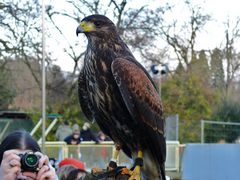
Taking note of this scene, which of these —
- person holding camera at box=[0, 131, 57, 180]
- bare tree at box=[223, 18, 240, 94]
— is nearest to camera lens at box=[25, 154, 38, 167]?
person holding camera at box=[0, 131, 57, 180]

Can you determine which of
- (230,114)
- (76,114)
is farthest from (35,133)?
(230,114)

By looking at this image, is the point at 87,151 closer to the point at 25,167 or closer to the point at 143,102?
the point at 143,102

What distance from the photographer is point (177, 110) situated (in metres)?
30.4

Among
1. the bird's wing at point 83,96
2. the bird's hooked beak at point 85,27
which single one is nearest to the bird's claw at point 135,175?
the bird's wing at point 83,96

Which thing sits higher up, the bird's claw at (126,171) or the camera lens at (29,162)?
the camera lens at (29,162)

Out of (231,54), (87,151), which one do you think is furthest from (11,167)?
(231,54)

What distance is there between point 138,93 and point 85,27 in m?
0.48

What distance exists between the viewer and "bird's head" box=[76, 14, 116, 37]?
3469 mm

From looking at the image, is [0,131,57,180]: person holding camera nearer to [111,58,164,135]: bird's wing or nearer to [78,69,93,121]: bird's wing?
[111,58,164,135]: bird's wing

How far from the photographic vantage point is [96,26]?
3.50 metres

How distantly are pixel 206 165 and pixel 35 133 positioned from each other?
50.3 feet

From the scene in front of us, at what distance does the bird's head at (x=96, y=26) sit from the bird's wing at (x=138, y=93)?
191mm

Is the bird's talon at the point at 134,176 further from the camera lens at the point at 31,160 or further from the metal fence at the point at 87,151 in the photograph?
the metal fence at the point at 87,151

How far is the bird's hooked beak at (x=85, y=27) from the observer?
3449 mm
